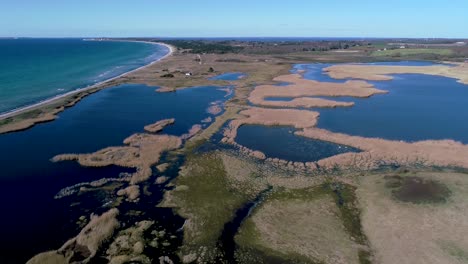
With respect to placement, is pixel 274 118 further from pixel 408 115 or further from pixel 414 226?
pixel 414 226

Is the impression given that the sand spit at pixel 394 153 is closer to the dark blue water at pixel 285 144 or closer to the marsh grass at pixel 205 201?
the dark blue water at pixel 285 144

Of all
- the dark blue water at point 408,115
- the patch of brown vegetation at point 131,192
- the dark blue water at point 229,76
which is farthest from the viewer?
the dark blue water at point 229,76

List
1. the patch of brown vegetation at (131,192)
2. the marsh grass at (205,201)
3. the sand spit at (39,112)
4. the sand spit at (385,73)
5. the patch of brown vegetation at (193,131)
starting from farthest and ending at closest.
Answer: the sand spit at (385,73), the sand spit at (39,112), the patch of brown vegetation at (193,131), the patch of brown vegetation at (131,192), the marsh grass at (205,201)

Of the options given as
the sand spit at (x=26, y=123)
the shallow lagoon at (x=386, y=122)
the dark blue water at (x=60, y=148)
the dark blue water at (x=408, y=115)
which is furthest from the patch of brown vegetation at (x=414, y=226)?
the sand spit at (x=26, y=123)

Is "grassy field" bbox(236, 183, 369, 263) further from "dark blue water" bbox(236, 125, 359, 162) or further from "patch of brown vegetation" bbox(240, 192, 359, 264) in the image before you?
"dark blue water" bbox(236, 125, 359, 162)

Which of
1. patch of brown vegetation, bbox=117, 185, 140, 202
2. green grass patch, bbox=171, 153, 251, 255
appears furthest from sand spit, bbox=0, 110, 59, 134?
green grass patch, bbox=171, 153, 251, 255

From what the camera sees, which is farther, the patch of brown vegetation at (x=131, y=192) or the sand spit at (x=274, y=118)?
the sand spit at (x=274, y=118)

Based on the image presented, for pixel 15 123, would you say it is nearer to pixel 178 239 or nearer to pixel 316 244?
pixel 178 239
